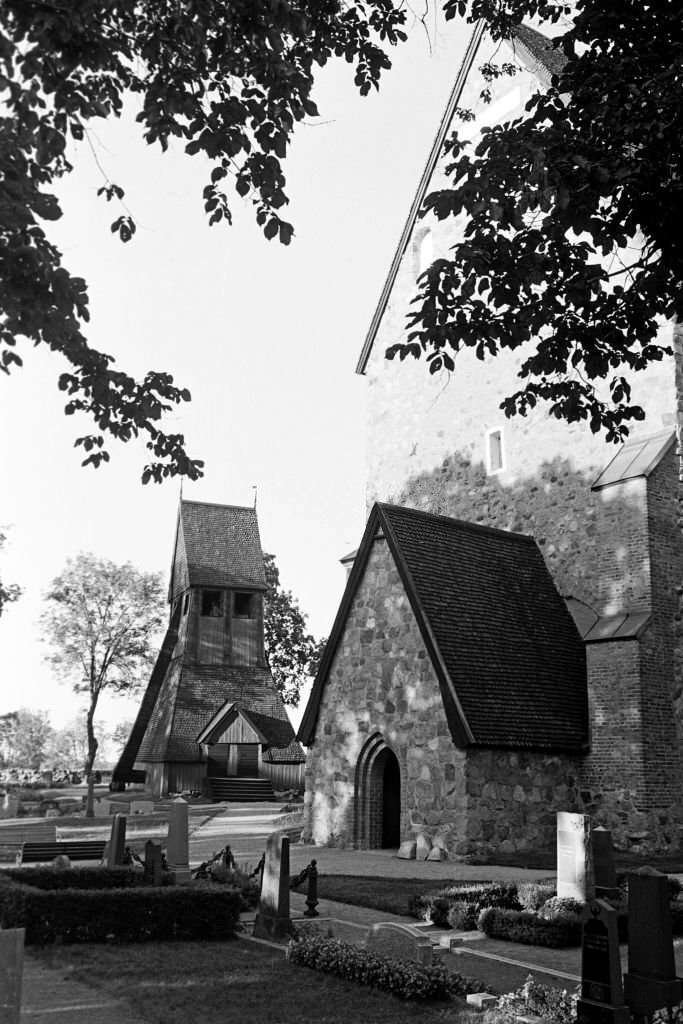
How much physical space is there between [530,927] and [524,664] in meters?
9.16

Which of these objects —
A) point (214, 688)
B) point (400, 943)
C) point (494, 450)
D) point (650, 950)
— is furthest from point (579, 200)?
point (214, 688)

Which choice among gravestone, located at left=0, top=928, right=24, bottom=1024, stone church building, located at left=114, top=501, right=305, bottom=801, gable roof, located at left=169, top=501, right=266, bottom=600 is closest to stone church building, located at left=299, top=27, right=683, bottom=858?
gravestone, located at left=0, top=928, right=24, bottom=1024

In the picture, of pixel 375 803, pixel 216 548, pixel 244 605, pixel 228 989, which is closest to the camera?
pixel 228 989

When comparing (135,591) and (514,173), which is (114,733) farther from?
(514,173)

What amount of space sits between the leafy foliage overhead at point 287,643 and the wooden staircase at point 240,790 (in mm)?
13845

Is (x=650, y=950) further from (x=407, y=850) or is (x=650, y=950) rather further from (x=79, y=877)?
(x=407, y=850)

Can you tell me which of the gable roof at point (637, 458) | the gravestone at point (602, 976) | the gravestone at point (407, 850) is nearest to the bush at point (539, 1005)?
the gravestone at point (602, 976)

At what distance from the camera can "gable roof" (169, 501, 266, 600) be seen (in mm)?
45500

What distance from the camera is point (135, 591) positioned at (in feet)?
138

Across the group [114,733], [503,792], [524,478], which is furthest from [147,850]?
[114,733]

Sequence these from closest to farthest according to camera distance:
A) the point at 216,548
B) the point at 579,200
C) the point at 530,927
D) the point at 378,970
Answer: the point at 579,200
the point at 378,970
the point at 530,927
the point at 216,548

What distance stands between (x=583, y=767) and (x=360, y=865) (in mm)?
5303

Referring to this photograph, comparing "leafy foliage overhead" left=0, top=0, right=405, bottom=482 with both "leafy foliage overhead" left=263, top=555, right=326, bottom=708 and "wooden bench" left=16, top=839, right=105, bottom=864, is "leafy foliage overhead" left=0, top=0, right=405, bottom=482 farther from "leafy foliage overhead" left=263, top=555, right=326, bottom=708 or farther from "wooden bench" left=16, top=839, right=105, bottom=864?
"leafy foliage overhead" left=263, top=555, right=326, bottom=708

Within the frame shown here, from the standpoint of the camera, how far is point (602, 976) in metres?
7.48
